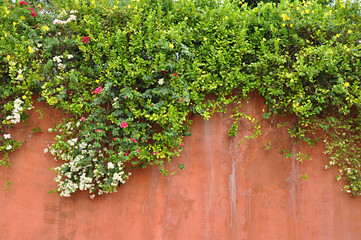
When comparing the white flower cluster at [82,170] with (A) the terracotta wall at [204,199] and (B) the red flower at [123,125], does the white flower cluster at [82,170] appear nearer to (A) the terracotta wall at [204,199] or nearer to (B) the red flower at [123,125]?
(A) the terracotta wall at [204,199]

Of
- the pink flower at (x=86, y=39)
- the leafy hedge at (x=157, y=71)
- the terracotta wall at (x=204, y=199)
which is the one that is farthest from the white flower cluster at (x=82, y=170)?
the pink flower at (x=86, y=39)

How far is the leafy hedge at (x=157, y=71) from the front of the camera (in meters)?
3.51

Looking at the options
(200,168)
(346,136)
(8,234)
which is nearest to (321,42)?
(346,136)

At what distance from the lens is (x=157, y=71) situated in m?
3.46

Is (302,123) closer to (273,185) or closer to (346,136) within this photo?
(346,136)

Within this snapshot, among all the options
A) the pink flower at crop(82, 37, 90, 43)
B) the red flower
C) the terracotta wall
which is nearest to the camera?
the red flower

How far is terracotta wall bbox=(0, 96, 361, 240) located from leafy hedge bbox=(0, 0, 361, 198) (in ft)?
0.68

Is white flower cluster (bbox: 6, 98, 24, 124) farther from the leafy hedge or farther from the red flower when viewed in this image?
the red flower

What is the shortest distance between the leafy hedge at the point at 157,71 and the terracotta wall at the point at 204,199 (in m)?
0.21

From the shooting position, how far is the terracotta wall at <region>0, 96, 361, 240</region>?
12.5 feet

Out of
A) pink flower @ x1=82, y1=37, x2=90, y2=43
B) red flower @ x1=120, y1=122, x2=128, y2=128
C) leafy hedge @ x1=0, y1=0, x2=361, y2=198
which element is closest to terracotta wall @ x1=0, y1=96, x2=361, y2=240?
leafy hedge @ x1=0, y1=0, x2=361, y2=198

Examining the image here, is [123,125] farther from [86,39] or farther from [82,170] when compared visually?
[86,39]

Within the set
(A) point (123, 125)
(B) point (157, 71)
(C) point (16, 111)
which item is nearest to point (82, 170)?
(A) point (123, 125)

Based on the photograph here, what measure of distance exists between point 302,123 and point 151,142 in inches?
80.5
